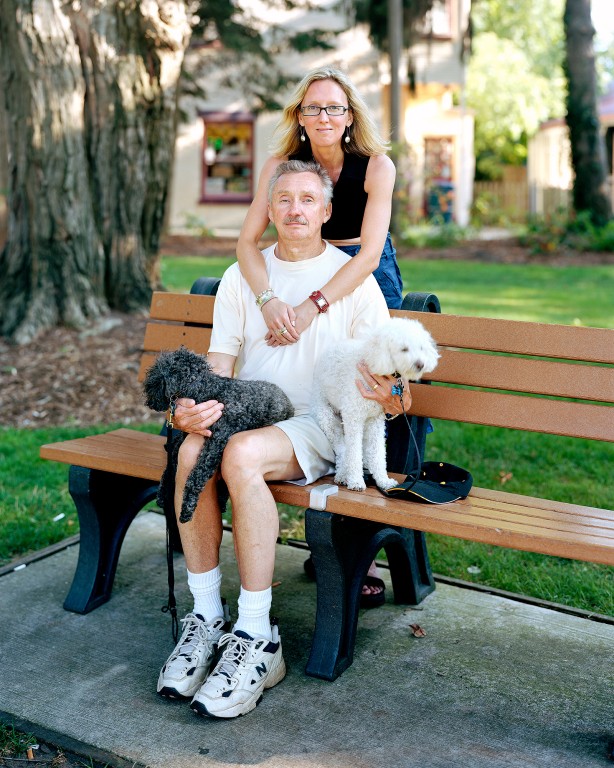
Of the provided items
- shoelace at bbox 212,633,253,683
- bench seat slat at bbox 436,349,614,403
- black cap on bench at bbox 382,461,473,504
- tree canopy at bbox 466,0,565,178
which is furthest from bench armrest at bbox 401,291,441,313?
tree canopy at bbox 466,0,565,178

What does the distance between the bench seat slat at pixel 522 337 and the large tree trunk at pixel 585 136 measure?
14.0 m

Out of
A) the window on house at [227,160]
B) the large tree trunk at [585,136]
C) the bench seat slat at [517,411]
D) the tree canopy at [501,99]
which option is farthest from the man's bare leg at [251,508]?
the tree canopy at [501,99]

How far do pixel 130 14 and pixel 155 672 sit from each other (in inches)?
223

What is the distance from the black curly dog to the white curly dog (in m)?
0.20

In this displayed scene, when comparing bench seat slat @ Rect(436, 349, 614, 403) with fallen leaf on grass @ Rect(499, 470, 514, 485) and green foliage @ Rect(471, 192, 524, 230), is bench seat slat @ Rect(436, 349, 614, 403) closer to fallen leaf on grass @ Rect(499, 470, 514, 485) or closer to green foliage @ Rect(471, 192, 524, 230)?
fallen leaf on grass @ Rect(499, 470, 514, 485)

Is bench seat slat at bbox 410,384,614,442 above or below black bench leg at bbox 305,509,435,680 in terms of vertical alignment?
above

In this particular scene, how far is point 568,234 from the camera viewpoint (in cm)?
1669

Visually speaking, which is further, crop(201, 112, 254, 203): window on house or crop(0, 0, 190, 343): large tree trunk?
crop(201, 112, 254, 203): window on house

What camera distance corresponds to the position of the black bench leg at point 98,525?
148 inches

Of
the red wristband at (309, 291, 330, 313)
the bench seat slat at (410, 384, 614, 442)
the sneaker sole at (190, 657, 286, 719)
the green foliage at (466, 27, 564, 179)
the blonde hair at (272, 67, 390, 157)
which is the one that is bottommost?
the sneaker sole at (190, 657, 286, 719)

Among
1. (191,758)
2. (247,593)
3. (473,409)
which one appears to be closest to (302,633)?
(247,593)

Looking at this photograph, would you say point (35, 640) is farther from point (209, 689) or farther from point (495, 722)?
point (495, 722)

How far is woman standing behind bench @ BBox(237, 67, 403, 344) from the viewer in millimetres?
3535

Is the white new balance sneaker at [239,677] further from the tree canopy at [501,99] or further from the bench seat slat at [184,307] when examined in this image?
the tree canopy at [501,99]
